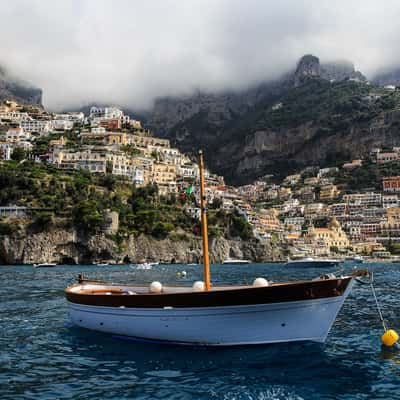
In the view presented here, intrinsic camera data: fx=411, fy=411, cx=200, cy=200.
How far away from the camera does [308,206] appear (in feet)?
469

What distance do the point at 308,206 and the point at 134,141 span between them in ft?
209

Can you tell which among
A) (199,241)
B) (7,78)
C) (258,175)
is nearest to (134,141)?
(199,241)

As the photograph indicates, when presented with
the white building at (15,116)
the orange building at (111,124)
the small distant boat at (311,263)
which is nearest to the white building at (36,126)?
the white building at (15,116)

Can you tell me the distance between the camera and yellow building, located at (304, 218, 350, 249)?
366 ft

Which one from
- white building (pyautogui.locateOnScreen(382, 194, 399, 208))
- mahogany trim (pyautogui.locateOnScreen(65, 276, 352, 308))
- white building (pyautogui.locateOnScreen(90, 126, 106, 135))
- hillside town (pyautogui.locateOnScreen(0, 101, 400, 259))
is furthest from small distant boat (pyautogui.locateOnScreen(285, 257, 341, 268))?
white building (pyautogui.locateOnScreen(90, 126, 106, 135))

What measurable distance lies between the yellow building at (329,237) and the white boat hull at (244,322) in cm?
10256

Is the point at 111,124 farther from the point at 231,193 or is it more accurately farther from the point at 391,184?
the point at 391,184

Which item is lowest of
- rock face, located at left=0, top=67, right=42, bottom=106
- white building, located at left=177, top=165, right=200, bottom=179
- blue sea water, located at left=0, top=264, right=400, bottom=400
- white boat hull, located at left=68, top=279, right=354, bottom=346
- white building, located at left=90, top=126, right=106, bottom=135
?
blue sea water, located at left=0, top=264, right=400, bottom=400

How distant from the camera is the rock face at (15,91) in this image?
189m

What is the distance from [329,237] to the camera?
372ft

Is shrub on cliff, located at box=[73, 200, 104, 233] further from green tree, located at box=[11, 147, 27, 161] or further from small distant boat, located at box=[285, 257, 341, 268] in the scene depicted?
small distant boat, located at box=[285, 257, 341, 268]

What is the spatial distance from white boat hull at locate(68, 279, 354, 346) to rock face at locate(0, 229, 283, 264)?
220 ft

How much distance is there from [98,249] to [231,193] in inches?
2690

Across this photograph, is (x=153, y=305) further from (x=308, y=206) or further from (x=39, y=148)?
(x=308, y=206)
